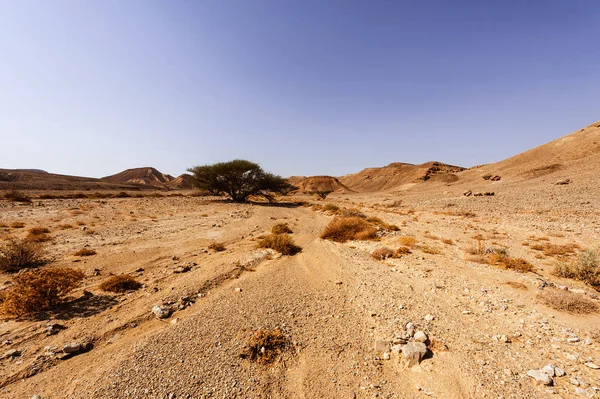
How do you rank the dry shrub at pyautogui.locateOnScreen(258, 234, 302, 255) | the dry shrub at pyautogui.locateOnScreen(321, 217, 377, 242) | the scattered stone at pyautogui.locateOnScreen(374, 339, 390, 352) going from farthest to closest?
the dry shrub at pyautogui.locateOnScreen(321, 217, 377, 242), the dry shrub at pyautogui.locateOnScreen(258, 234, 302, 255), the scattered stone at pyautogui.locateOnScreen(374, 339, 390, 352)

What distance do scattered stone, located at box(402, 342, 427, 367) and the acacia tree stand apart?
105ft

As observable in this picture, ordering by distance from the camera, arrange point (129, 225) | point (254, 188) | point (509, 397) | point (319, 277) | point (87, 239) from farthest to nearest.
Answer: point (254, 188) < point (129, 225) < point (87, 239) < point (319, 277) < point (509, 397)

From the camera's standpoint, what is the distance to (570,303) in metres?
4.79

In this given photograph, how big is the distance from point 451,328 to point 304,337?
2786mm

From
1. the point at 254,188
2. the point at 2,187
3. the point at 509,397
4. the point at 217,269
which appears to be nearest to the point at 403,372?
the point at 509,397

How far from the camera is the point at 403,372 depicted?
3.52 meters

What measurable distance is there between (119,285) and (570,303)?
33.6 ft

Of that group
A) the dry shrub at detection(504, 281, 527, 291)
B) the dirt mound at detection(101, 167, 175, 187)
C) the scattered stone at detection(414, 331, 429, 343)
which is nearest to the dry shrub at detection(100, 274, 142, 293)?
the scattered stone at detection(414, 331, 429, 343)

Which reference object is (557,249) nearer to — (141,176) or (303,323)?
(303,323)

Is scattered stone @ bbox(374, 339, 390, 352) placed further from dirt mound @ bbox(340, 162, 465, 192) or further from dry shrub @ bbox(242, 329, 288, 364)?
dirt mound @ bbox(340, 162, 465, 192)

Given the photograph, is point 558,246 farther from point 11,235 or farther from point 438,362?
point 11,235

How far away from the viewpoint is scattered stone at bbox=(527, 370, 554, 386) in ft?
10.2

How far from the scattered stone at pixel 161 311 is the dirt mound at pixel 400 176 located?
6338 centimetres

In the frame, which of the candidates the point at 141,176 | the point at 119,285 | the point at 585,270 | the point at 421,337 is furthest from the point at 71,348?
the point at 141,176
